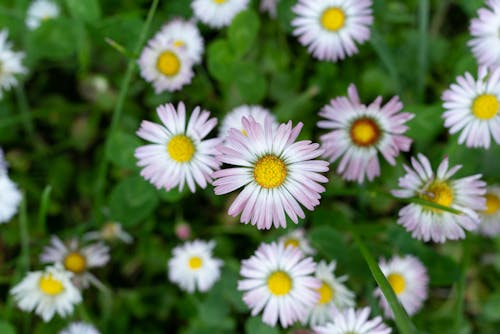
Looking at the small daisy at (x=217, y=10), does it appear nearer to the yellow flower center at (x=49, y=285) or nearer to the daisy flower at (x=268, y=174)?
the daisy flower at (x=268, y=174)

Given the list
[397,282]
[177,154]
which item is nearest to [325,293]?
[397,282]

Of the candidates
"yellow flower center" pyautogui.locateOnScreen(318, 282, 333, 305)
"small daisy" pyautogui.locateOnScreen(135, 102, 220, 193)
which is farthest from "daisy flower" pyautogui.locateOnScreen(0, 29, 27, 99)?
"yellow flower center" pyautogui.locateOnScreen(318, 282, 333, 305)

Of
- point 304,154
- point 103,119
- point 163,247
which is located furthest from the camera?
point 103,119

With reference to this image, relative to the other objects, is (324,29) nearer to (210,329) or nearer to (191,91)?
(191,91)

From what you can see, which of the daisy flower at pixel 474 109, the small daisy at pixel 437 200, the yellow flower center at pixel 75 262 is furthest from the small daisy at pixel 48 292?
the daisy flower at pixel 474 109

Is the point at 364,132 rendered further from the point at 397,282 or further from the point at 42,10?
the point at 42,10

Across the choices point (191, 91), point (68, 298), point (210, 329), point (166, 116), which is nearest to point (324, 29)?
point (191, 91)
